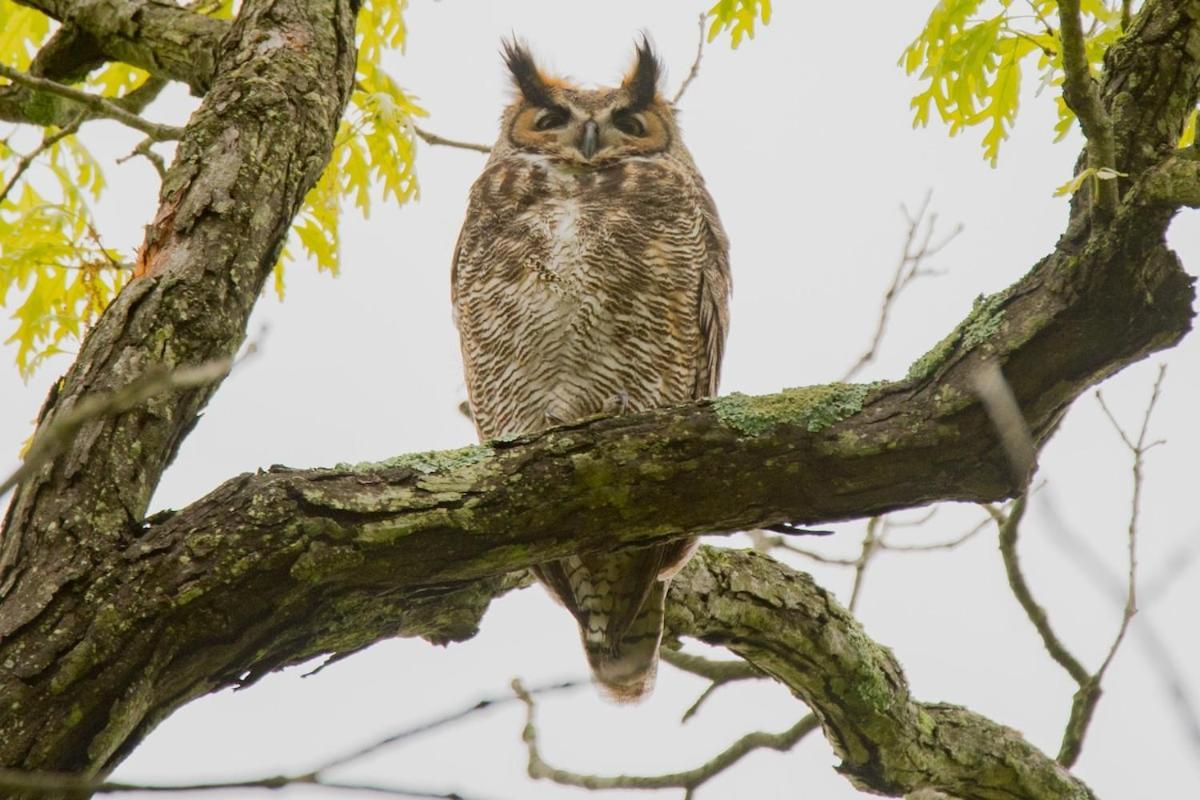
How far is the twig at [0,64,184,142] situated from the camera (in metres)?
3.21

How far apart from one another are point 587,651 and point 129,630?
199cm

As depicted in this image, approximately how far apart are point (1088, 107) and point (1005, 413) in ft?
2.16

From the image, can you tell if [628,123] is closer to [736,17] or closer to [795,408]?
[736,17]

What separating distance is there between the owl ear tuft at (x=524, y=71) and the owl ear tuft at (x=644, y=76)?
384 mm

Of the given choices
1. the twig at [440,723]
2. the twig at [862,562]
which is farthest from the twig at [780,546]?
the twig at [440,723]

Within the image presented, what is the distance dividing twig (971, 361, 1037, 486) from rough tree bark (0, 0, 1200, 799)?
0.02m

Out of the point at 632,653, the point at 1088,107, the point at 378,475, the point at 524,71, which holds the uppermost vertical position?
the point at 524,71

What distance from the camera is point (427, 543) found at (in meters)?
2.65

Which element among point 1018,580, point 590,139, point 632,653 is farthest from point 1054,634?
point 590,139

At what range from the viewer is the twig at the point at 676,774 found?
3994 millimetres

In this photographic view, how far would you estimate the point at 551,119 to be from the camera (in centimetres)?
522

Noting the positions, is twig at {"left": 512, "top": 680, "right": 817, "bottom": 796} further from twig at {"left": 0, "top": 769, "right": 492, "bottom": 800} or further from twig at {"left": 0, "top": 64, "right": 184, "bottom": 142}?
twig at {"left": 0, "top": 769, "right": 492, "bottom": 800}

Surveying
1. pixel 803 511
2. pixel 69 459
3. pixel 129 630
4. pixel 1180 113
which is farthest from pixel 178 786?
pixel 1180 113

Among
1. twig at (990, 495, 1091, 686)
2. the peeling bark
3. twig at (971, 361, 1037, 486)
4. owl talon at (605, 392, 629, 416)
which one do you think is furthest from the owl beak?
twig at (971, 361, 1037, 486)
